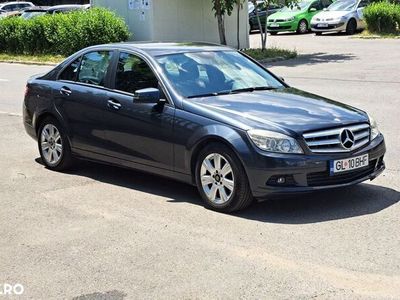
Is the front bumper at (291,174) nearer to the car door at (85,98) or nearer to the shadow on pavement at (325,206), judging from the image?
the shadow on pavement at (325,206)

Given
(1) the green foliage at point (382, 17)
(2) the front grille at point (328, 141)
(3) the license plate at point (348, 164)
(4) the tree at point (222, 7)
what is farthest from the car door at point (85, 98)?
(1) the green foliage at point (382, 17)

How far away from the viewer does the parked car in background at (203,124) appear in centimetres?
576

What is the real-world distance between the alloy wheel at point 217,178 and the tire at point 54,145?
2.22 m

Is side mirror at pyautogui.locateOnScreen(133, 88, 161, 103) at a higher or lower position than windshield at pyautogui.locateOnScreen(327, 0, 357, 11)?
lower

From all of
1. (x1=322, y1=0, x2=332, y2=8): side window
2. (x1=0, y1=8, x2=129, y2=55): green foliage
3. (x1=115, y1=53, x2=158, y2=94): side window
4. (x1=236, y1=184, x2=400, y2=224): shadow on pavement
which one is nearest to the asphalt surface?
(x1=236, y1=184, x2=400, y2=224): shadow on pavement

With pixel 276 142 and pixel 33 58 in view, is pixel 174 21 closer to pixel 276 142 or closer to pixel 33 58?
pixel 33 58

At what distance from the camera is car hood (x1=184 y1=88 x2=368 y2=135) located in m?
5.85

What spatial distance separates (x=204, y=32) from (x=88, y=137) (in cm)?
1810

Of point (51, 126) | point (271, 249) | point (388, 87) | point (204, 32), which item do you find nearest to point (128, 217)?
point (271, 249)

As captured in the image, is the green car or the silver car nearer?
the silver car

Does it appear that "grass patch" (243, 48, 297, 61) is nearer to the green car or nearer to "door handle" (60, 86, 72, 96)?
the green car

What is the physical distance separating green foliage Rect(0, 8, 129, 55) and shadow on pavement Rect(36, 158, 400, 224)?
15.9 meters

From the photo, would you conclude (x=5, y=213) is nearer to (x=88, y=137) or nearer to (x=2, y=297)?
(x=88, y=137)

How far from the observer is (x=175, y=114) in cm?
639
